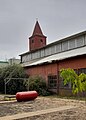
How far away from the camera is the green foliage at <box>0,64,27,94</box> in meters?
31.7

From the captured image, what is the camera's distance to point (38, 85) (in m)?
29.5

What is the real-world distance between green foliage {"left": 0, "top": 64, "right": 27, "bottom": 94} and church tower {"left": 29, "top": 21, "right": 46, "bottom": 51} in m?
25.8

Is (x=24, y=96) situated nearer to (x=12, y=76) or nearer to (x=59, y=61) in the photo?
(x=59, y=61)

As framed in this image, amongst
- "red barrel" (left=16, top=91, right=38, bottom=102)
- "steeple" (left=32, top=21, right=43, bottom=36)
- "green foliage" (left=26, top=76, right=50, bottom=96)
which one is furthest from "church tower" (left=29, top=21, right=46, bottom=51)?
"red barrel" (left=16, top=91, right=38, bottom=102)

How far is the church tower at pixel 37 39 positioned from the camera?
6012 cm

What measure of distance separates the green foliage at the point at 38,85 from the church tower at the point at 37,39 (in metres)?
29.7

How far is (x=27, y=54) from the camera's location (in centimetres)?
5472

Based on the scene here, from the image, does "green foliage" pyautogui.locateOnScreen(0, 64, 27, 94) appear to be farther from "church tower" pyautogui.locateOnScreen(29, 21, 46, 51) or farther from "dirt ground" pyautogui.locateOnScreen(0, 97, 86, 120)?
"church tower" pyautogui.locateOnScreen(29, 21, 46, 51)

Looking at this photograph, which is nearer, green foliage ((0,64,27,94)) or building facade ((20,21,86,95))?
building facade ((20,21,86,95))

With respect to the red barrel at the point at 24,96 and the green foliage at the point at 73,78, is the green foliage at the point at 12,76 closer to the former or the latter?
the red barrel at the point at 24,96

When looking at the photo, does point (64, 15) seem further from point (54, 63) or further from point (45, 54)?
point (45, 54)

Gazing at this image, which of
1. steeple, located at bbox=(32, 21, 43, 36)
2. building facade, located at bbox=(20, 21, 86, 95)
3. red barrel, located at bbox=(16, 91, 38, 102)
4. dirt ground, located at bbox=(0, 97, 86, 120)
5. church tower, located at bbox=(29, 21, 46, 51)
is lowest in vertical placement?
dirt ground, located at bbox=(0, 97, 86, 120)

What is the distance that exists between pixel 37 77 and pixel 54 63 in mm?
2924

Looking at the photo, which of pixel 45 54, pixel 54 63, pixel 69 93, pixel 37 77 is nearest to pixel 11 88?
pixel 37 77
